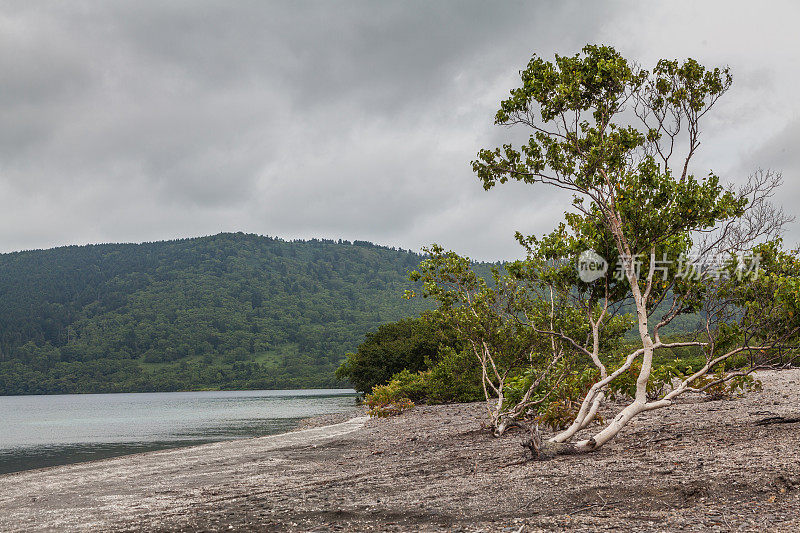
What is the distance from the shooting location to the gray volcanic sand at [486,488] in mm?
8477

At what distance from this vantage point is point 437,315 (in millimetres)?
20906

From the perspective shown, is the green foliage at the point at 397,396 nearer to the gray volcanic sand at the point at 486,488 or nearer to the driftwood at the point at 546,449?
the gray volcanic sand at the point at 486,488

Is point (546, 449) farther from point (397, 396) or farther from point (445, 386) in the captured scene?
point (397, 396)

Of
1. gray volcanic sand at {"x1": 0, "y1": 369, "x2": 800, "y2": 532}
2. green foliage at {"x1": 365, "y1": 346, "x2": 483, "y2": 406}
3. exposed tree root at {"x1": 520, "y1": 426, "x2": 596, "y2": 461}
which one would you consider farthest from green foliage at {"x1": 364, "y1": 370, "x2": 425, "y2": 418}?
exposed tree root at {"x1": 520, "y1": 426, "x2": 596, "y2": 461}

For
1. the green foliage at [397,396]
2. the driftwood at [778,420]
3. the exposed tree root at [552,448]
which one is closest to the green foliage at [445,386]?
the green foliage at [397,396]

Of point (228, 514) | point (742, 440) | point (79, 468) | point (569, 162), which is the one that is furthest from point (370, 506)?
point (79, 468)

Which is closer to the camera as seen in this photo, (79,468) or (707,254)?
(707,254)

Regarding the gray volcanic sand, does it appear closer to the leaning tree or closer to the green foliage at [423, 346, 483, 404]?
the leaning tree

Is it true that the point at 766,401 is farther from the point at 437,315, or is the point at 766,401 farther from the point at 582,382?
the point at 437,315

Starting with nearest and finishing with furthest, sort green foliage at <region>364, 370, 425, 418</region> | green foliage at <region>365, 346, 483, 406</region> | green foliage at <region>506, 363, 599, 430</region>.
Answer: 1. green foliage at <region>506, 363, 599, 430</region>
2. green foliage at <region>364, 370, 425, 418</region>
3. green foliage at <region>365, 346, 483, 406</region>

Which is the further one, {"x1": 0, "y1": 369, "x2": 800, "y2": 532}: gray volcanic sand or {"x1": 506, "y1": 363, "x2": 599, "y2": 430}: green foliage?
{"x1": 506, "y1": 363, "x2": 599, "y2": 430}: green foliage

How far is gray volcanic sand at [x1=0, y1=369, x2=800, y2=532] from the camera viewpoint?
8.48 meters

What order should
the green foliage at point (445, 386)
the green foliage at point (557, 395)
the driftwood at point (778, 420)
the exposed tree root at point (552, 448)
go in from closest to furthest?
the exposed tree root at point (552, 448) → the driftwood at point (778, 420) → the green foliage at point (557, 395) → the green foliage at point (445, 386)

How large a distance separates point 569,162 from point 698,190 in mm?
2867
